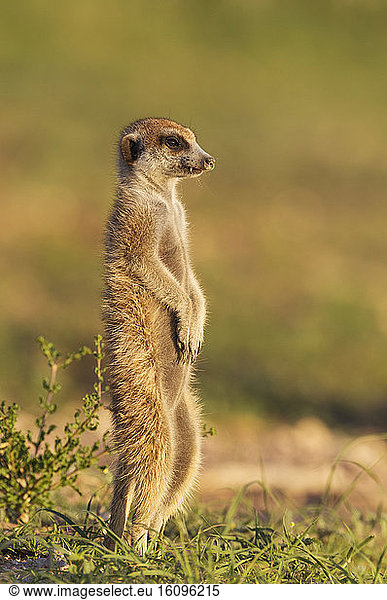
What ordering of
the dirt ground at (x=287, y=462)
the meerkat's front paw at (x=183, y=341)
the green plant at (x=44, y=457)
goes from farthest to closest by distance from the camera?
the dirt ground at (x=287, y=462) → the meerkat's front paw at (x=183, y=341) → the green plant at (x=44, y=457)

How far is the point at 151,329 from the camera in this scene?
2.70m

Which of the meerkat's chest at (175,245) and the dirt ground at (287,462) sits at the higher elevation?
the meerkat's chest at (175,245)

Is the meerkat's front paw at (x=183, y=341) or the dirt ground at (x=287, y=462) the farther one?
the dirt ground at (x=287, y=462)

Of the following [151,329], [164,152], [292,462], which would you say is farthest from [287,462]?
[164,152]

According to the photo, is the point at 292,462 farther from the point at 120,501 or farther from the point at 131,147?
the point at 131,147

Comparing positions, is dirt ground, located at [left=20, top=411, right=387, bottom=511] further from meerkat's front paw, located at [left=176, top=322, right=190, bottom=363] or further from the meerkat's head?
the meerkat's head

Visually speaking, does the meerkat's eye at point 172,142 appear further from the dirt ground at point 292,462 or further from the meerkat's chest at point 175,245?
the dirt ground at point 292,462

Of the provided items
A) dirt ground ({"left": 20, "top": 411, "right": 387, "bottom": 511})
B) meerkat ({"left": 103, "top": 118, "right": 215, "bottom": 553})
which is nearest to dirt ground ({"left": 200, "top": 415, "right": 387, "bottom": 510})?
dirt ground ({"left": 20, "top": 411, "right": 387, "bottom": 511})

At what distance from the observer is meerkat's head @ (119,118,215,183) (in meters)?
2.77

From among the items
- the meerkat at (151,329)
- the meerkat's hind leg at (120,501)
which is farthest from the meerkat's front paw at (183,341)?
the meerkat's hind leg at (120,501)

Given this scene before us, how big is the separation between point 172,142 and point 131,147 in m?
0.15

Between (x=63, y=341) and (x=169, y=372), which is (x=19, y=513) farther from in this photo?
(x=63, y=341)

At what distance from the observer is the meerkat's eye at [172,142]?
2785mm

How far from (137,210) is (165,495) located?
102cm
